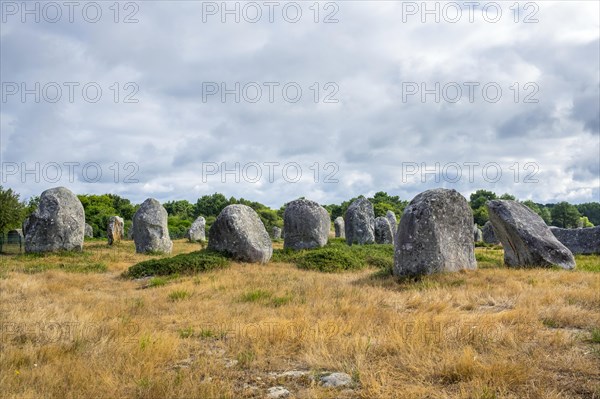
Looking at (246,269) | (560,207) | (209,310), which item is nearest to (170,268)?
(246,269)

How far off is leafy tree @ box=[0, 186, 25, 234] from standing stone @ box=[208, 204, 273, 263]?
19.1m

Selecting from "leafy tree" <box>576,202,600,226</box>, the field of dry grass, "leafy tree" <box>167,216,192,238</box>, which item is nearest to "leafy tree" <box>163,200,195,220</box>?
"leafy tree" <box>167,216,192,238</box>

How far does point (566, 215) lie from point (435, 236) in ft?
202

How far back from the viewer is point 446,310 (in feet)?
29.0

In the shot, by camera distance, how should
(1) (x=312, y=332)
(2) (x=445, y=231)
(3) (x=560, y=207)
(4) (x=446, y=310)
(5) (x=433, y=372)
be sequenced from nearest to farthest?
1. (5) (x=433, y=372)
2. (1) (x=312, y=332)
3. (4) (x=446, y=310)
4. (2) (x=445, y=231)
5. (3) (x=560, y=207)

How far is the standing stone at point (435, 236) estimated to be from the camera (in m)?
13.0

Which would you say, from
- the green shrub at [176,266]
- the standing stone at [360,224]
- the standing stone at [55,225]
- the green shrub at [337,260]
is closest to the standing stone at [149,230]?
the standing stone at [55,225]

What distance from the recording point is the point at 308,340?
6.38 metres

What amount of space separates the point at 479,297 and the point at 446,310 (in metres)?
1.67

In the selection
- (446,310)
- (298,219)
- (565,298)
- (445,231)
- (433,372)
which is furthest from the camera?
(298,219)

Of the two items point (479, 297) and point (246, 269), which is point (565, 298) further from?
point (246, 269)

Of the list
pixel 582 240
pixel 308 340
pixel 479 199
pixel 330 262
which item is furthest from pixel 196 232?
pixel 479 199

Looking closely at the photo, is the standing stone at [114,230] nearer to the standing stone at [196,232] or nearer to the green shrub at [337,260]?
the standing stone at [196,232]

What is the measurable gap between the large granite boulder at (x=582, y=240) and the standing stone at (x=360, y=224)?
11.1 m
